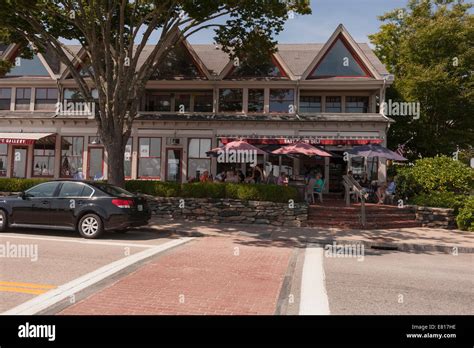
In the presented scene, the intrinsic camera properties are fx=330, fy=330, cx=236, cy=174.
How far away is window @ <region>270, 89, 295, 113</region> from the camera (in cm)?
1948

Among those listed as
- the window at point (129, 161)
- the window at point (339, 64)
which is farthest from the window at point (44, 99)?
the window at point (339, 64)

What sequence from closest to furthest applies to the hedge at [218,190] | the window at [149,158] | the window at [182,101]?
1. the hedge at [218,190]
2. the window at [149,158]
3. the window at [182,101]

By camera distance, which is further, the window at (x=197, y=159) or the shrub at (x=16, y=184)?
the window at (x=197, y=159)

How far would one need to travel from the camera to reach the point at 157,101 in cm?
2070

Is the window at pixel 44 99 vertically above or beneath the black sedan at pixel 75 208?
above

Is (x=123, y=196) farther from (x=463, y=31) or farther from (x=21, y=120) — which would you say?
(x=463, y=31)

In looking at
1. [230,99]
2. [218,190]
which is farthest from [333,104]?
[218,190]

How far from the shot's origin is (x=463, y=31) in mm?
18547

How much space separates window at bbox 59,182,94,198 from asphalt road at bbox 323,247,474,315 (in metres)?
6.84

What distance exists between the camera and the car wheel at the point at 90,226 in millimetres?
9297

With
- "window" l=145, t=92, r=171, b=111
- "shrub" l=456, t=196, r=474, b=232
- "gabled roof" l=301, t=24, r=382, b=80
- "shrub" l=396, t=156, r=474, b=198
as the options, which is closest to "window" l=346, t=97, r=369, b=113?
"gabled roof" l=301, t=24, r=382, b=80

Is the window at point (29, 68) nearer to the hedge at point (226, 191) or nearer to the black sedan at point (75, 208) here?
the hedge at point (226, 191)

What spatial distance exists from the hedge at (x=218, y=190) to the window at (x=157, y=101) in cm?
732
